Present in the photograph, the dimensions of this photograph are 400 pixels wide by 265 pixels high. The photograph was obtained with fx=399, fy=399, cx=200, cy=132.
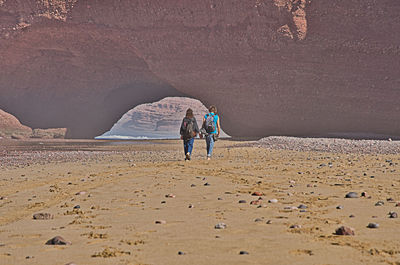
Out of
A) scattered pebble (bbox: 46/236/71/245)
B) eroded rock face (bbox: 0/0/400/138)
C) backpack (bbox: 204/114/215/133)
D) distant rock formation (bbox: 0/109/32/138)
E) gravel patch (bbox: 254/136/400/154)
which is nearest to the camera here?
scattered pebble (bbox: 46/236/71/245)

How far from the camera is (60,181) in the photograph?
23.4ft

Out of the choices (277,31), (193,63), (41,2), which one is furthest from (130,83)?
(277,31)

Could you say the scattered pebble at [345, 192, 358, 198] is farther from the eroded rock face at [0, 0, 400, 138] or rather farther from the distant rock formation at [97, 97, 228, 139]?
the distant rock formation at [97, 97, 228, 139]

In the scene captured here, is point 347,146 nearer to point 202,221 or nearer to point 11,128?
point 202,221

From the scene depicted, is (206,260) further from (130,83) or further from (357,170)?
(130,83)

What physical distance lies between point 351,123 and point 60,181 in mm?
28331

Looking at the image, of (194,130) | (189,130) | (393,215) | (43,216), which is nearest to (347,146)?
(194,130)

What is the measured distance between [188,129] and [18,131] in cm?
3003

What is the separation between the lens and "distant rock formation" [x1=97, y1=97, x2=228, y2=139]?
7968 centimetres

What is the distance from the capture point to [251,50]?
3209 cm

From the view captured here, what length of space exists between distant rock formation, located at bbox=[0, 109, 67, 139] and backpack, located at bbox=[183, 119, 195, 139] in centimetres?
2863

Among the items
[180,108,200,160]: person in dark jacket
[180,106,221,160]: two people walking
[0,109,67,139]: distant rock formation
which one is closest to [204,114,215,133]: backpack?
[180,106,221,160]: two people walking

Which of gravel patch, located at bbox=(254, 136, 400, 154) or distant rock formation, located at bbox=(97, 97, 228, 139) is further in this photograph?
distant rock formation, located at bbox=(97, 97, 228, 139)

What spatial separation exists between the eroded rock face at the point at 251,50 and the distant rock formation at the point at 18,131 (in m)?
3.88
